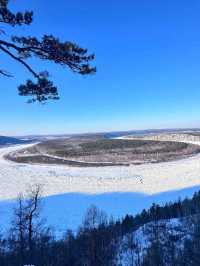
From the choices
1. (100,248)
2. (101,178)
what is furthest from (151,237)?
(101,178)

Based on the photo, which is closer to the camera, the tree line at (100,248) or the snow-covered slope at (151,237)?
the tree line at (100,248)

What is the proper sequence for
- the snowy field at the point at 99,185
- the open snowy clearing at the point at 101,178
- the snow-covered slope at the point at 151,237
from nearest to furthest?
1. the snow-covered slope at the point at 151,237
2. the snowy field at the point at 99,185
3. the open snowy clearing at the point at 101,178

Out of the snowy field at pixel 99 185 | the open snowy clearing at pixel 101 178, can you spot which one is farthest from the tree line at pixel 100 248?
the open snowy clearing at pixel 101 178

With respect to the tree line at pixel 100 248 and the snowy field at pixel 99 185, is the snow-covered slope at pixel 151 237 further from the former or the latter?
the snowy field at pixel 99 185

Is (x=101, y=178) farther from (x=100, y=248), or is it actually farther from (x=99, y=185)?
(x=100, y=248)

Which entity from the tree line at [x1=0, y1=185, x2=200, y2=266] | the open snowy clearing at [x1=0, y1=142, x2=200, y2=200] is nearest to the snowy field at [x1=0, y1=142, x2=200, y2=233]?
the open snowy clearing at [x1=0, y1=142, x2=200, y2=200]

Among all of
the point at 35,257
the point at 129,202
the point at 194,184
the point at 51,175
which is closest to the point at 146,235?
the point at 35,257

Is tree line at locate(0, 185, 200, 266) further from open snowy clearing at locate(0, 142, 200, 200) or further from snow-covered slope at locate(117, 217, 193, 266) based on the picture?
open snowy clearing at locate(0, 142, 200, 200)
